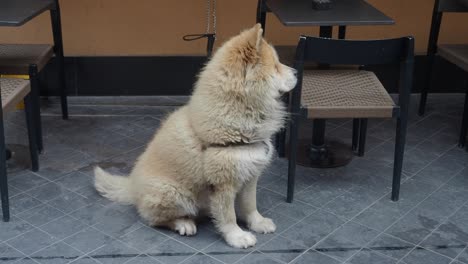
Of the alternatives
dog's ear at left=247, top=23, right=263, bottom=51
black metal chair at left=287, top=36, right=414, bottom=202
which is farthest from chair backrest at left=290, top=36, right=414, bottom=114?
dog's ear at left=247, top=23, right=263, bottom=51

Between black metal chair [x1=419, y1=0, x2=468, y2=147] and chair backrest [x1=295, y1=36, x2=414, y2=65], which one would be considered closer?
chair backrest [x1=295, y1=36, x2=414, y2=65]

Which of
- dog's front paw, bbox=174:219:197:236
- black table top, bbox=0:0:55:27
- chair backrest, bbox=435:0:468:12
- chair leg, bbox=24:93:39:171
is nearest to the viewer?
dog's front paw, bbox=174:219:197:236

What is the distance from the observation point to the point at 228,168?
2.94 m

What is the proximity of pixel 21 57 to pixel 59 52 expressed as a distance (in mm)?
486

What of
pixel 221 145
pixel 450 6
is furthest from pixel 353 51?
pixel 450 6

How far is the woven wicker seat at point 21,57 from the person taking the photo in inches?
149

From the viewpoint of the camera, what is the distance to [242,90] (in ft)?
9.34

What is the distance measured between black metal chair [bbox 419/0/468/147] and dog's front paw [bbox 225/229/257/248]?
1955 millimetres

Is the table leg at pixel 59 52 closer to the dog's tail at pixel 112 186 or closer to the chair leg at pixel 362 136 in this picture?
the dog's tail at pixel 112 186

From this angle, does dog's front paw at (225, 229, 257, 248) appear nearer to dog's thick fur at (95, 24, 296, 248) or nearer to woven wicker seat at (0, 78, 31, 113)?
dog's thick fur at (95, 24, 296, 248)

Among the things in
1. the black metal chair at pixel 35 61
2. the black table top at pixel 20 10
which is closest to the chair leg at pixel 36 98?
the black metal chair at pixel 35 61

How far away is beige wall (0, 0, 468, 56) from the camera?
191 inches

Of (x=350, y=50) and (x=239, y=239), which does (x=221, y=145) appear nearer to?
(x=239, y=239)

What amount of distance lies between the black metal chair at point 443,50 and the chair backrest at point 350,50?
1158 millimetres
